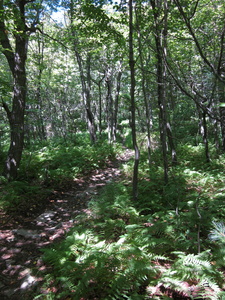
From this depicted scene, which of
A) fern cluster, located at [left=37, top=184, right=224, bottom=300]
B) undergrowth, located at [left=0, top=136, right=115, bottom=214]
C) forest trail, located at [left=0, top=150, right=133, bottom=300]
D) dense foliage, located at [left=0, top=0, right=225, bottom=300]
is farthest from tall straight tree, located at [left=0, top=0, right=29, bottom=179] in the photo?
fern cluster, located at [left=37, top=184, right=224, bottom=300]

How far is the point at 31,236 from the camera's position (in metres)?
4.28

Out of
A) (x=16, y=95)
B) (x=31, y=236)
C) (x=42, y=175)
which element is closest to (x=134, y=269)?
(x=31, y=236)

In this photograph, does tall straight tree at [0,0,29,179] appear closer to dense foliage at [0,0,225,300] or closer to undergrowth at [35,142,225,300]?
dense foliage at [0,0,225,300]

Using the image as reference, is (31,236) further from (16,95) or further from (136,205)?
(16,95)

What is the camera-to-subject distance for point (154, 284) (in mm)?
2289

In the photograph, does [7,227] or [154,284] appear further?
[7,227]

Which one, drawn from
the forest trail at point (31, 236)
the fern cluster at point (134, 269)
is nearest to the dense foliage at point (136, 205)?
the fern cluster at point (134, 269)

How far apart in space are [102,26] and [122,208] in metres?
4.75

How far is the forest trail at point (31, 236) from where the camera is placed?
9.65 feet

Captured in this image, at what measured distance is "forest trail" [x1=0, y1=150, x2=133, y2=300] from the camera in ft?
9.65

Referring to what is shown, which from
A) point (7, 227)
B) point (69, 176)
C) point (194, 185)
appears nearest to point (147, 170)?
point (194, 185)

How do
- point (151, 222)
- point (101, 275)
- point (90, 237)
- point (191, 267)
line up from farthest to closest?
point (151, 222)
point (90, 237)
point (101, 275)
point (191, 267)

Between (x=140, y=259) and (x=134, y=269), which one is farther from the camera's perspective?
(x=140, y=259)

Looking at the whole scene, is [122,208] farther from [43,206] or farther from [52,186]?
[52,186]
